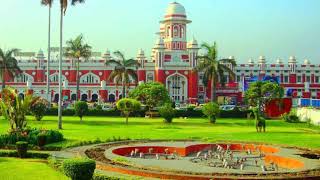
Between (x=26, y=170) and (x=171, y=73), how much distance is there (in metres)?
62.9

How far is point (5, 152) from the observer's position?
22703 millimetres

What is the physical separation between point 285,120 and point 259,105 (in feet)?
17.3

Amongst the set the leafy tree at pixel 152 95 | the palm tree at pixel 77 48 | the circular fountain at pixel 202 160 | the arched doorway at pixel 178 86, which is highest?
the palm tree at pixel 77 48

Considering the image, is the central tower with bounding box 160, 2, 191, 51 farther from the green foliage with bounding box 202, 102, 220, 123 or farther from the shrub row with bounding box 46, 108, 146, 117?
the green foliage with bounding box 202, 102, 220, 123

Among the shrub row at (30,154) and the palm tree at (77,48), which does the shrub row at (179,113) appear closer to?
the palm tree at (77,48)

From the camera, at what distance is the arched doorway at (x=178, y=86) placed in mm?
81000

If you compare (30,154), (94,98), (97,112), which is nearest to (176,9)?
(94,98)

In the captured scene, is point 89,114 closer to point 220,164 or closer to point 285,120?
point 285,120

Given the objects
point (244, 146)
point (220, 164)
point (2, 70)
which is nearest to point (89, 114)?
point (2, 70)

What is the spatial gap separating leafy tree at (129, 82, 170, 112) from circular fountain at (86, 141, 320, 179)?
88.0ft

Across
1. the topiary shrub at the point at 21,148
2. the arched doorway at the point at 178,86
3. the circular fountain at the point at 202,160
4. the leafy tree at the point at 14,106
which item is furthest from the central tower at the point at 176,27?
the topiary shrub at the point at 21,148

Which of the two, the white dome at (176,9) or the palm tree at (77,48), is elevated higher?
the white dome at (176,9)

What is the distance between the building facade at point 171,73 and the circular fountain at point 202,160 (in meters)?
53.8

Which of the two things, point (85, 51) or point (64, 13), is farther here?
point (85, 51)
